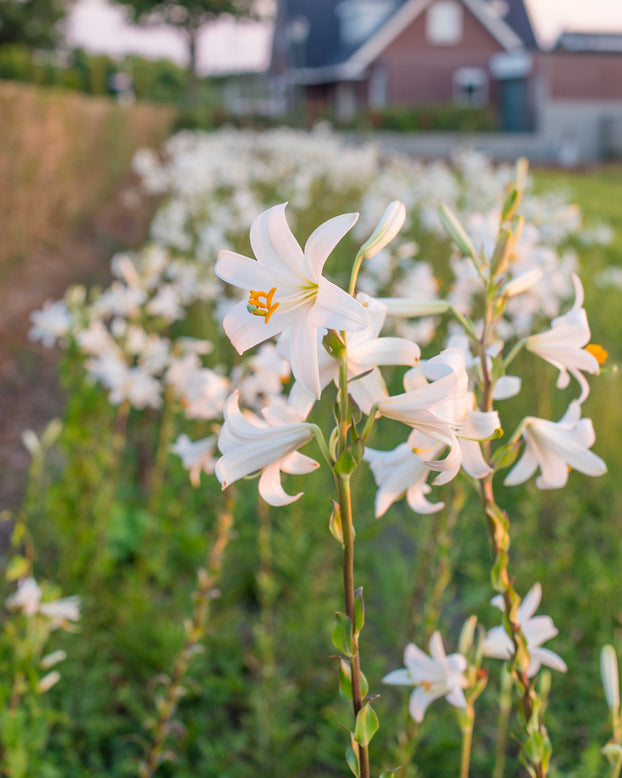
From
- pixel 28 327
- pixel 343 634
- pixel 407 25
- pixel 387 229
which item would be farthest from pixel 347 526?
pixel 407 25

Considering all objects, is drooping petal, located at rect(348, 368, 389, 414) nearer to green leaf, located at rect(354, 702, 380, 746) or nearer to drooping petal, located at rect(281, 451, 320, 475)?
drooping petal, located at rect(281, 451, 320, 475)

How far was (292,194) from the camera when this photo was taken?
7.39 metres

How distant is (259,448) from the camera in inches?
37.0

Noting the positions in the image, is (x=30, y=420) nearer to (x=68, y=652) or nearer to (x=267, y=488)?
(x=68, y=652)

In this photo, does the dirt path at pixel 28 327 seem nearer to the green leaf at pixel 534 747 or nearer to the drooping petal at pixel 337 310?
the green leaf at pixel 534 747

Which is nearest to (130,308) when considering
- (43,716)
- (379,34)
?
(43,716)

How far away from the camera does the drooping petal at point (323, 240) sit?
833 mm

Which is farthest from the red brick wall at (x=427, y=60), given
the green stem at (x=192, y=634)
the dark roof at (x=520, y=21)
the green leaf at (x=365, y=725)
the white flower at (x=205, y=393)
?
the green leaf at (x=365, y=725)

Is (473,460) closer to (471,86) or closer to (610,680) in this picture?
(610,680)

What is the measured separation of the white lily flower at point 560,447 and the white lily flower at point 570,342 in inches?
1.7

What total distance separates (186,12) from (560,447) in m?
44.2

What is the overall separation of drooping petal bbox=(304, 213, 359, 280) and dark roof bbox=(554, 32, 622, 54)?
38161 mm

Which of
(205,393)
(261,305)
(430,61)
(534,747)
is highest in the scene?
(430,61)

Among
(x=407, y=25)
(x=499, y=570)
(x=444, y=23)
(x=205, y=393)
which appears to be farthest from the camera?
(x=444, y=23)
